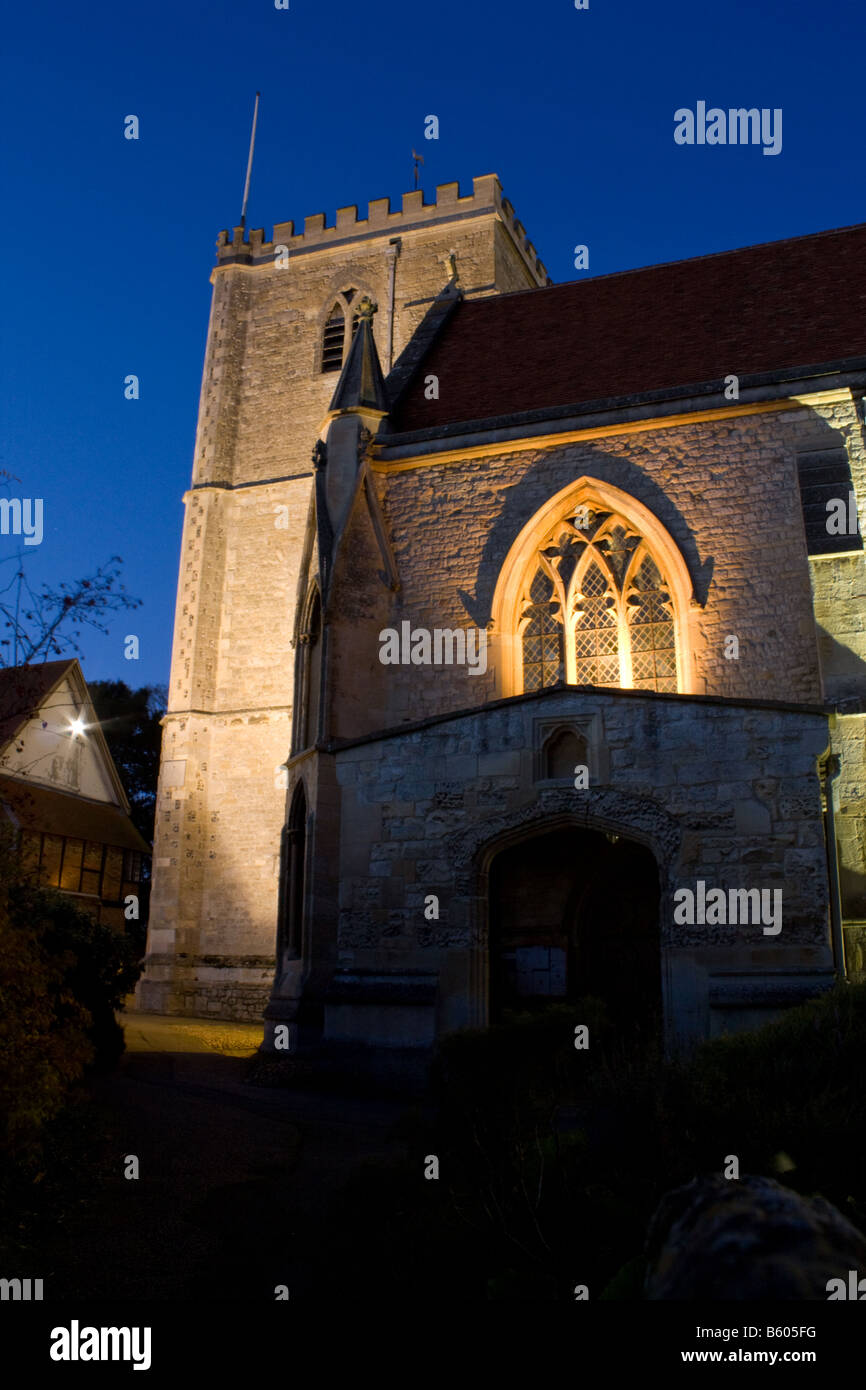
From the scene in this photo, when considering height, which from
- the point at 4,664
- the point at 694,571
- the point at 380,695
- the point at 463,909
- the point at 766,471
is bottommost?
the point at 463,909

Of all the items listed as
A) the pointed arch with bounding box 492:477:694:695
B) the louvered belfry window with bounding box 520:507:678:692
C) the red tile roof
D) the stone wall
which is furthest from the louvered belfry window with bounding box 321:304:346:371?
the stone wall

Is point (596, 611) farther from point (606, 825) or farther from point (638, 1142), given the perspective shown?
point (638, 1142)

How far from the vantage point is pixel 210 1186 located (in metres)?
6.88

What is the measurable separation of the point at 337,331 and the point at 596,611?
61.0ft

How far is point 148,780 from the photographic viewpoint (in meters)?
38.8

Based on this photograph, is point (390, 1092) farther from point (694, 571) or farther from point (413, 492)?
point (413, 492)

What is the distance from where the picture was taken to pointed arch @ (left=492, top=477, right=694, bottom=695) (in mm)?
14273

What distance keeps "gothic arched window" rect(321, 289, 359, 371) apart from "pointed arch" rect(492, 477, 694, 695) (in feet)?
52.8

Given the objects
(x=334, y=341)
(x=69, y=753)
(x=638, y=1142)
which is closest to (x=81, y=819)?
(x=69, y=753)

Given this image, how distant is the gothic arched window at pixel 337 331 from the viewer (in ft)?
96.8

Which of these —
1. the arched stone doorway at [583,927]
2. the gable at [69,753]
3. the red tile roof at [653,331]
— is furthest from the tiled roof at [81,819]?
the arched stone doorway at [583,927]

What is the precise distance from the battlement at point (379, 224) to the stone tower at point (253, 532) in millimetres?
53

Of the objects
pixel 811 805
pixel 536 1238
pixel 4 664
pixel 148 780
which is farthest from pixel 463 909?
pixel 148 780
